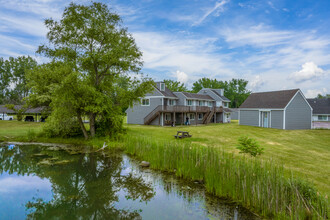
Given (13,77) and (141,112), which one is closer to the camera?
(141,112)

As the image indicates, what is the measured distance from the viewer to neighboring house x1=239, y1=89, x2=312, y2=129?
26797 mm

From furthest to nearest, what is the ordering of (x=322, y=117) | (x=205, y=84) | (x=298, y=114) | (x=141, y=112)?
(x=205, y=84), (x=322, y=117), (x=141, y=112), (x=298, y=114)

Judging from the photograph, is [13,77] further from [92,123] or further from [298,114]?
[298,114]

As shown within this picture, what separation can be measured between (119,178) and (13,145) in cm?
1234

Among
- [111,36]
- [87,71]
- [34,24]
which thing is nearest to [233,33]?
[111,36]

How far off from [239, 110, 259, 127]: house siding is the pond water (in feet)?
79.5

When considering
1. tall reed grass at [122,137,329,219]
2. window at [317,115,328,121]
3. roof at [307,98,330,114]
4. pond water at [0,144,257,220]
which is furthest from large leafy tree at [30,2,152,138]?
window at [317,115,328,121]

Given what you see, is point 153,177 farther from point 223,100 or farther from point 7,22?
point 223,100

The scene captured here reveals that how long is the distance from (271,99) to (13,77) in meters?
69.5

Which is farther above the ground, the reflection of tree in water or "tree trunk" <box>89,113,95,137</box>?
"tree trunk" <box>89,113,95,137</box>

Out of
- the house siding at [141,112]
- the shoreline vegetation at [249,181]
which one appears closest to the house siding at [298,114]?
the house siding at [141,112]

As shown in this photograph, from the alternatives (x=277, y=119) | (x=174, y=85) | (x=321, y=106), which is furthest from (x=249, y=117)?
(x=174, y=85)

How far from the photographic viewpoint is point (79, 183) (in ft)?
28.3

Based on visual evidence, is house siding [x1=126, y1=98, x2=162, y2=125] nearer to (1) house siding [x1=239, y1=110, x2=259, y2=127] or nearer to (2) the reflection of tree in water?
(1) house siding [x1=239, y1=110, x2=259, y2=127]
